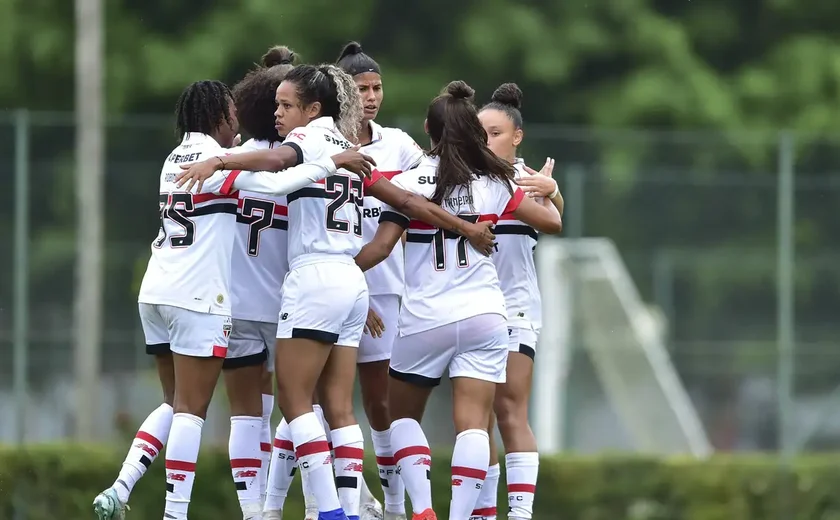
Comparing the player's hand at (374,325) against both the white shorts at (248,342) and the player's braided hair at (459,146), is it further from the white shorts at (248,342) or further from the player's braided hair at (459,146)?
the player's braided hair at (459,146)

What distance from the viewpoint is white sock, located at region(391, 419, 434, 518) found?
7.79 meters

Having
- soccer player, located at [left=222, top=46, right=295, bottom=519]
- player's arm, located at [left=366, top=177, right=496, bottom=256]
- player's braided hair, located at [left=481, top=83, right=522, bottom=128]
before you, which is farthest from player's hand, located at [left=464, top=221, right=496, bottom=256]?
soccer player, located at [left=222, top=46, right=295, bottom=519]

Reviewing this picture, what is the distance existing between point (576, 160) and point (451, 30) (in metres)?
6.38

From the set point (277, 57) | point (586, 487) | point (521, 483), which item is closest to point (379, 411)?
point (521, 483)

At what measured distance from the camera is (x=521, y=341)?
820 centimetres

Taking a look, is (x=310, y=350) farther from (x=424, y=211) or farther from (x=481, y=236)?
(x=481, y=236)

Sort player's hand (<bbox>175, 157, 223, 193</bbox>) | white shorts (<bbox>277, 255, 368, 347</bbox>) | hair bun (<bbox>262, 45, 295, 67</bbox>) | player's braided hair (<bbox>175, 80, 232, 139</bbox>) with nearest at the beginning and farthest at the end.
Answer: player's hand (<bbox>175, 157, 223, 193</bbox>) < white shorts (<bbox>277, 255, 368, 347</bbox>) < player's braided hair (<bbox>175, 80, 232, 139</bbox>) < hair bun (<bbox>262, 45, 295, 67</bbox>)

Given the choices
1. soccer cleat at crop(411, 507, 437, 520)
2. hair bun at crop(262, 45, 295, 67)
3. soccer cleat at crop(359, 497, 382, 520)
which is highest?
hair bun at crop(262, 45, 295, 67)

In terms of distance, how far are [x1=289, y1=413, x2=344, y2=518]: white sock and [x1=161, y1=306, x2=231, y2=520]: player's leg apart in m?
0.48

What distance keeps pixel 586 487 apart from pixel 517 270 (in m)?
4.95

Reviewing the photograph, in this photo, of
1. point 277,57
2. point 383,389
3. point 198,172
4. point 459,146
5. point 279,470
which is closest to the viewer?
point 198,172

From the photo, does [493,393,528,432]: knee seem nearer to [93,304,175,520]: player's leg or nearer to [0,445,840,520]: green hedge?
[93,304,175,520]: player's leg

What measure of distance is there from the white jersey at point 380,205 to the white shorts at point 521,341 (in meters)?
0.65

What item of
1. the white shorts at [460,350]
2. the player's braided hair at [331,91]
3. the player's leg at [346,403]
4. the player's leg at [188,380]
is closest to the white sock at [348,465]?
the player's leg at [346,403]
